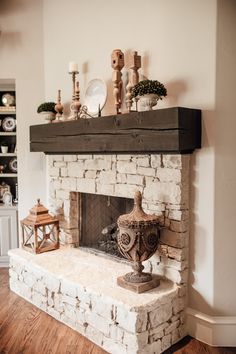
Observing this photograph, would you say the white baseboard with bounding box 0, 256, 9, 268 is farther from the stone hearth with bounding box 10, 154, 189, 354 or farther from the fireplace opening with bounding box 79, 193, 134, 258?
the fireplace opening with bounding box 79, 193, 134, 258

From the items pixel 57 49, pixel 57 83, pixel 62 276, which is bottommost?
pixel 62 276

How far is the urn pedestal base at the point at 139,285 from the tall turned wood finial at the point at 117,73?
4.55 ft

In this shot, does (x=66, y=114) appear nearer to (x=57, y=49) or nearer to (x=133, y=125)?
(x=57, y=49)

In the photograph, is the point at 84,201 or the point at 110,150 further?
the point at 84,201

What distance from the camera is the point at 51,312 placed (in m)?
2.94

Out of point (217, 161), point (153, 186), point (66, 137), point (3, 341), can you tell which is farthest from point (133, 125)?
point (3, 341)

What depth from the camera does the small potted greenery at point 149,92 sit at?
248 cm

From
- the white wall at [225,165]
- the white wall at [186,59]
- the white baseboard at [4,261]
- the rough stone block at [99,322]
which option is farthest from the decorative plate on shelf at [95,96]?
the white baseboard at [4,261]

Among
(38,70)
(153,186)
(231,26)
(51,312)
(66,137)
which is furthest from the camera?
(38,70)

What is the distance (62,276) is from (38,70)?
95.2 inches

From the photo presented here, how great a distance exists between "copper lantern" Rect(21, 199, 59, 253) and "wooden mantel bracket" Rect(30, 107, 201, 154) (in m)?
0.67

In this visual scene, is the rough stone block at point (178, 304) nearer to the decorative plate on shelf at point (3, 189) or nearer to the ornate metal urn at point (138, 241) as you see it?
the ornate metal urn at point (138, 241)

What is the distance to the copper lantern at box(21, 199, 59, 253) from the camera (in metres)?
3.34

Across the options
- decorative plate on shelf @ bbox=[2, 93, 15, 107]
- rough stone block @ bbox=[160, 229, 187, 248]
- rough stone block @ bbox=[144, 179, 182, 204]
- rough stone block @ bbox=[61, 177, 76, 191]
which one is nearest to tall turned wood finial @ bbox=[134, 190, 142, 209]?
rough stone block @ bbox=[144, 179, 182, 204]
